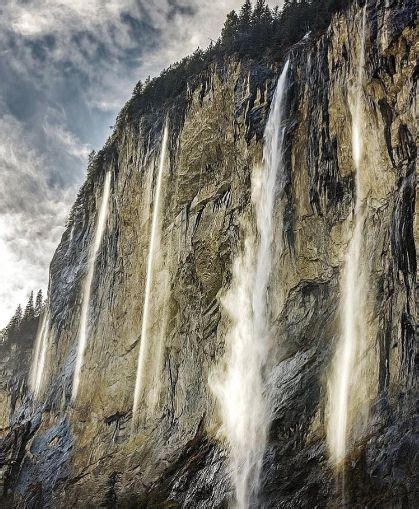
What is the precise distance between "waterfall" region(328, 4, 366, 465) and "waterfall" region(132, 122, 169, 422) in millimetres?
12752

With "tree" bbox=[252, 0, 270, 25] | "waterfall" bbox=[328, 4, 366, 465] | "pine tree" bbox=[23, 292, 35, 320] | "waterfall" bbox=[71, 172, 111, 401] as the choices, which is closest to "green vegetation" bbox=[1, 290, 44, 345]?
"pine tree" bbox=[23, 292, 35, 320]

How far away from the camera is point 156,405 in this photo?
2838 centimetres

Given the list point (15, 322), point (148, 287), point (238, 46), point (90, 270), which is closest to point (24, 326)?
point (15, 322)

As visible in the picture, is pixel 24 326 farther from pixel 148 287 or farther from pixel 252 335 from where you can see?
pixel 252 335

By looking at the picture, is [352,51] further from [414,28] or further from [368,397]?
[368,397]

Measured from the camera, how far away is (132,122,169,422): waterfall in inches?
1187

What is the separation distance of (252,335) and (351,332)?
17.8 ft

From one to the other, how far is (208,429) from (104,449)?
7919 mm

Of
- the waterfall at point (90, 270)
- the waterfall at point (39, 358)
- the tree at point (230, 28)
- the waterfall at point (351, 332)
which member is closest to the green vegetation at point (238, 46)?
the tree at point (230, 28)

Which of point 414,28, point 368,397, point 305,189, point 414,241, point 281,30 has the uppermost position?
point 281,30

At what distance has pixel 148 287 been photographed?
31.6 m

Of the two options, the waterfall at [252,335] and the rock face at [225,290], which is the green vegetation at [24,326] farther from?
the waterfall at [252,335]

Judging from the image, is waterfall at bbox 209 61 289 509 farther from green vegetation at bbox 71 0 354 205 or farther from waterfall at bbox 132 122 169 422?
waterfall at bbox 132 122 169 422

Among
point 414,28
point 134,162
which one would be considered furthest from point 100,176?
point 414,28
